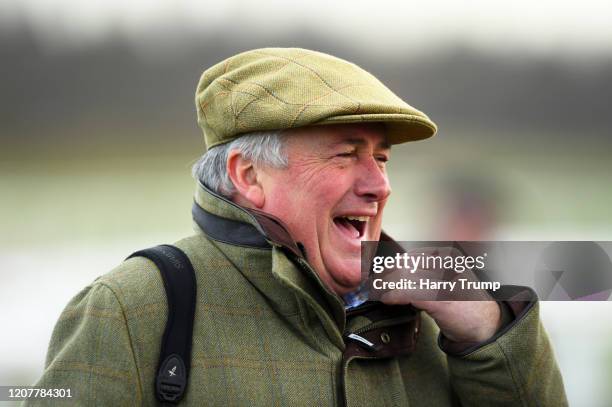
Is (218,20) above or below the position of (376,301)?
above

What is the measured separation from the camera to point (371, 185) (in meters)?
2.11

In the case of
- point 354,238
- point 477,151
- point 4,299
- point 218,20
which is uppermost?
point 218,20

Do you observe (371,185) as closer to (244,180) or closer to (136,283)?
(244,180)

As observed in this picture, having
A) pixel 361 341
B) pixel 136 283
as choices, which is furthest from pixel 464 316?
pixel 136 283

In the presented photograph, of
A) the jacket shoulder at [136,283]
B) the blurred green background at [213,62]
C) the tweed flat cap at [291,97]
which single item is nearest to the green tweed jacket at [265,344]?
the jacket shoulder at [136,283]

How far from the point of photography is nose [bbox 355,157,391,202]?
82.8 inches

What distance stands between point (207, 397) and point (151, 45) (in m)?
4.12

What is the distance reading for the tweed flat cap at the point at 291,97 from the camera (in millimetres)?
2025

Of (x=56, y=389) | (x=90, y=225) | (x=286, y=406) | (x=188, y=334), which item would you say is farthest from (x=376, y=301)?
(x=90, y=225)

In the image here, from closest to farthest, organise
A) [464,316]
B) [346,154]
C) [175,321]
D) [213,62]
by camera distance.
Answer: [175,321], [464,316], [346,154], [213,62]

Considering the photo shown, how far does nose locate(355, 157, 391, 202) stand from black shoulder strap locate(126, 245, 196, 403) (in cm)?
48

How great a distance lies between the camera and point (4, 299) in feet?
14.4

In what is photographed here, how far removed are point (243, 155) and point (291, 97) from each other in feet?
0.71

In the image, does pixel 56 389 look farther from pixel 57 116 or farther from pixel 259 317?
pixel 57 116
